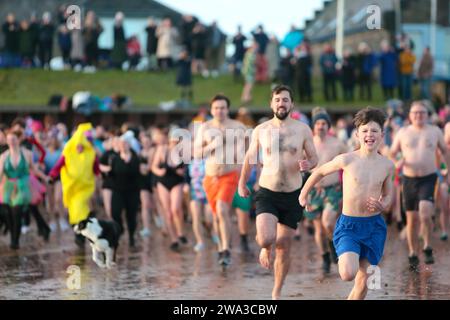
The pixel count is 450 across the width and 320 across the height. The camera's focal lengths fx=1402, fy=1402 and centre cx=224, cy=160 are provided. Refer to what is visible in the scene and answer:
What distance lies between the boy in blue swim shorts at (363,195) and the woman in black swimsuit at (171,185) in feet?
27.2

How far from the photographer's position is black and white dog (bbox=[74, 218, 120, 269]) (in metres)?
17.6

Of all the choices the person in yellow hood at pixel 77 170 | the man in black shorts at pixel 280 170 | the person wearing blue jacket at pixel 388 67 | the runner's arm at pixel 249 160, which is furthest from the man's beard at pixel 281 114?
the person wearing blue jacket at pixel 388 67

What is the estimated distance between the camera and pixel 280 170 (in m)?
14.2

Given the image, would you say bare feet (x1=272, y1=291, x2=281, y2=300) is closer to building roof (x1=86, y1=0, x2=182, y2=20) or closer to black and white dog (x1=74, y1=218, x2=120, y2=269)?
black and white dog (x1=74, y1=218, x2=120, y2=269)

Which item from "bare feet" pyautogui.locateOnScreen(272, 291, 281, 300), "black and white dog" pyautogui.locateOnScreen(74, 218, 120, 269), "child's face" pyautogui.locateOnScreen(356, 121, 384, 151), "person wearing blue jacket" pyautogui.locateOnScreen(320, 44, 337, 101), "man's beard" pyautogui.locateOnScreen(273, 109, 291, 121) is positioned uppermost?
"person wearing blue jacket" pyautogui.locateOnScreen(320, 44, 337, 101)

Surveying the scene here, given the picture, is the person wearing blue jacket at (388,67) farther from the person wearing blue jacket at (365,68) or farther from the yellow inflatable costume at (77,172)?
the yellow inflatable costume at (77,172)

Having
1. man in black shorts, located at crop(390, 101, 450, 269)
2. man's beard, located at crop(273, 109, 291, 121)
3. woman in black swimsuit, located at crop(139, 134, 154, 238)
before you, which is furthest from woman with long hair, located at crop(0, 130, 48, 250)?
man's beard, located at crop(273, 109, 291, 121)

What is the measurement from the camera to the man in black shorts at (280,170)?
45.7 ft

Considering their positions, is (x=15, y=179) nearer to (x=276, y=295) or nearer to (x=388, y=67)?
(x=276, y=295)

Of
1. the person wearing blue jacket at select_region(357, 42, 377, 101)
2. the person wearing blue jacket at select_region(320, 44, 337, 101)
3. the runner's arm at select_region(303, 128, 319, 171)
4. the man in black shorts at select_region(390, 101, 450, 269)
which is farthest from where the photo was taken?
the person wearing blue jacket at select_region(357, 42, 377, 101)

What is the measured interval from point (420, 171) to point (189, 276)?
10.2 feet

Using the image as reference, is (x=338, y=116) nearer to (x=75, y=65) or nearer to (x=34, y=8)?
(x=75, y=65)

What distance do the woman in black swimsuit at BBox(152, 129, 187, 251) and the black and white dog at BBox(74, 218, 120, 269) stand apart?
271 centimetres
